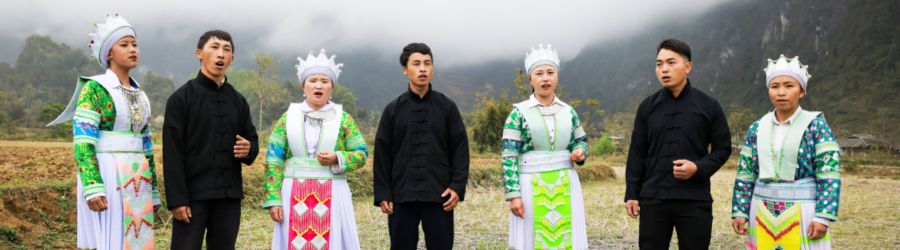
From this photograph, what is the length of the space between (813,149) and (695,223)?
0.79 meters

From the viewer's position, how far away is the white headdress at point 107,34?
386cm

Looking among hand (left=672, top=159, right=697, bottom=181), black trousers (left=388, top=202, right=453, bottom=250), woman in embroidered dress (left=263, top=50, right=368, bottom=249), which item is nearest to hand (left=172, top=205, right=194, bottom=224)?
woman in embroidered dress (left=263, top=50, right=368, bottom=249)

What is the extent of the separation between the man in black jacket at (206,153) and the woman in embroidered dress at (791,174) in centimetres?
314

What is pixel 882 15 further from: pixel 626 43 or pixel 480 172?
pixel 480 172

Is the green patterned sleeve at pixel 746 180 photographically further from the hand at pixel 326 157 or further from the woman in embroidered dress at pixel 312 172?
the hand at pixel 326 157

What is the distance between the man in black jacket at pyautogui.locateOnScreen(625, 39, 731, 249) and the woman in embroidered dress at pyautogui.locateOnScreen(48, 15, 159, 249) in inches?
119

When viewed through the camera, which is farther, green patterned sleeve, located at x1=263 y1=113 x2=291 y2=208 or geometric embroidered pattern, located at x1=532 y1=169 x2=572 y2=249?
geometric embroidered pattern, located at x1=532 y1=169 x2=572 y2=249

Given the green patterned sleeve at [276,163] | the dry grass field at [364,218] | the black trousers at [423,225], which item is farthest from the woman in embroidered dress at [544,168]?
the dry grass field at [364,218]

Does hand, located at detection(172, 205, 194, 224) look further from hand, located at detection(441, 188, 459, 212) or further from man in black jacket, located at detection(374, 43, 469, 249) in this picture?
hand, located at detection(441, 188, 459, 212)

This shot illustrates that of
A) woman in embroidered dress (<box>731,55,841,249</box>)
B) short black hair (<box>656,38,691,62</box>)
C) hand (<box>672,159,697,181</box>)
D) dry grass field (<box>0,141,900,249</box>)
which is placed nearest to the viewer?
woman in embroidered dress (<box>731,55,841,249</box>)

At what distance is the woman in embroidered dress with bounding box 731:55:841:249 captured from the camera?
3.64 m

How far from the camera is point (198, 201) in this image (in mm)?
3854

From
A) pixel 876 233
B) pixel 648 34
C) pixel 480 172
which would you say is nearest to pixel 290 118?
pixel 876 233

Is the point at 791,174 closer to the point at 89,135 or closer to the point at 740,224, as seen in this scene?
the point at 740,224
